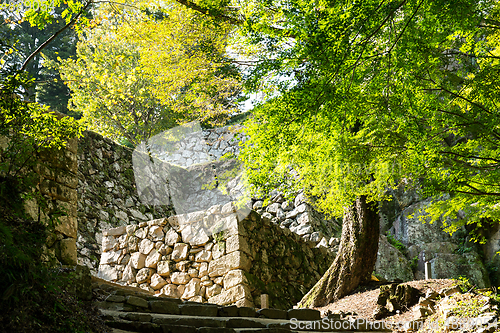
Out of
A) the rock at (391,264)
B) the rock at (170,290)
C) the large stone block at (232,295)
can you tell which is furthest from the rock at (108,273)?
the rock at (391,264)

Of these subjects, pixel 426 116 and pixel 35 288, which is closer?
pixel 35 288

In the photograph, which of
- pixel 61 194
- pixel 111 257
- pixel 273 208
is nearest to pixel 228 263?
pixel 111 257

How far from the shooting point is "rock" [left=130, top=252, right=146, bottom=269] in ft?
24.4

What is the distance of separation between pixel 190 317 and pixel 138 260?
420 cm

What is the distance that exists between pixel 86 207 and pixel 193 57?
494cm

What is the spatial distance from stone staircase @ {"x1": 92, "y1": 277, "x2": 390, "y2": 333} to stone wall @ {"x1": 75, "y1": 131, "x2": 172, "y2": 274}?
461 centimetres

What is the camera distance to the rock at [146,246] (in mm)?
7480

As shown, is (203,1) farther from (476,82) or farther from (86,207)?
(86,207)

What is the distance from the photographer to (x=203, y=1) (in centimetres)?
658

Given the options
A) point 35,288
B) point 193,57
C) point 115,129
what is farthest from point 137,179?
point 35,288

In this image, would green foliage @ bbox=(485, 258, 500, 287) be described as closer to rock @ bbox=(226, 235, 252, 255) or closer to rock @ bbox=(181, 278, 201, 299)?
rock @ bbox=(226, 235, 252, 255)

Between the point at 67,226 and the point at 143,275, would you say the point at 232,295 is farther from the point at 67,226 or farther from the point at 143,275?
the point at 67,226

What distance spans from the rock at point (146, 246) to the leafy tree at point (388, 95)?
3183mm

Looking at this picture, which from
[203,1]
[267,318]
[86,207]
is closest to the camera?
[267,318]
